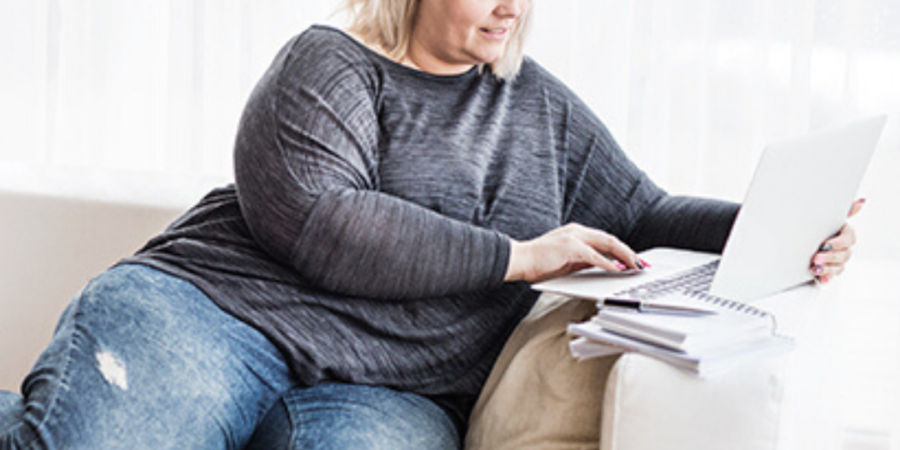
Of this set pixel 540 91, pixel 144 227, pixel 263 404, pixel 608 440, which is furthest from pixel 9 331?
pixel 608 440

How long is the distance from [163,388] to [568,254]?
519 millimetres

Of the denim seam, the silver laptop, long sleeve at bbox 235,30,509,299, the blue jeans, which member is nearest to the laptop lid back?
the silver laptop

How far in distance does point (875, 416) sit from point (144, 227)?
137 centimetres

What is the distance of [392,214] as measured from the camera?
132 cm

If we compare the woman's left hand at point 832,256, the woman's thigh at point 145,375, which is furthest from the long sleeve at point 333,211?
the woman's left hand at point 832,256

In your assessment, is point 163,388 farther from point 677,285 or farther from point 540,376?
point 677,285

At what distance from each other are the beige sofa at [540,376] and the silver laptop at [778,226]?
0.31 ft

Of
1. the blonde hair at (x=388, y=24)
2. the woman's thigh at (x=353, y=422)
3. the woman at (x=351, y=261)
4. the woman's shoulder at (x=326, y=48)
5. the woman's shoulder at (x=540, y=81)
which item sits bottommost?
the woman's thigh at (x=353, y=422)

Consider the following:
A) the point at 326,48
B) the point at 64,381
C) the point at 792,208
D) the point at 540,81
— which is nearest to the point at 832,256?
the point at 792,208

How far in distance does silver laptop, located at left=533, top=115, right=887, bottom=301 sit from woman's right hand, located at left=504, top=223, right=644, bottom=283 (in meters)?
0.02

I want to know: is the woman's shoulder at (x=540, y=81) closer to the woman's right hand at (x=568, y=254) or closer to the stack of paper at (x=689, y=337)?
the woman's right hand at (x=568, y=254)

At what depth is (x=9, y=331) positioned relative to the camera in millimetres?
1853

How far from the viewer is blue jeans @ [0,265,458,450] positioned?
1.19 meters

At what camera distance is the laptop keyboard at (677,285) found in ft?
3.74
